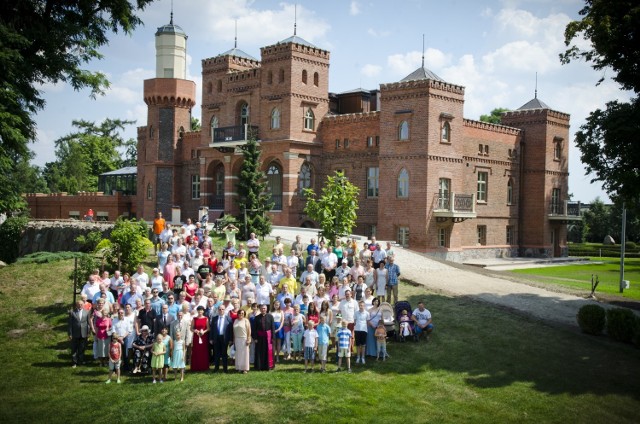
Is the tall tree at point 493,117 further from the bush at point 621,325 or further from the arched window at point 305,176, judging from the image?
the bush at point 621,325

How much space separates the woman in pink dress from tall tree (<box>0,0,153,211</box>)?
7.76 m

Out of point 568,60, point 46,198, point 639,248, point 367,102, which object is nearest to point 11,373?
point 568,60

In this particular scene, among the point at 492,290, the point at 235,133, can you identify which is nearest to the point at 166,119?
the point at 235,133

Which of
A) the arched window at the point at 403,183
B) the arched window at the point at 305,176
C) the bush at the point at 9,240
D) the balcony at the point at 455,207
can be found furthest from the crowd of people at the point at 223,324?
the arched window at the point at 305,176

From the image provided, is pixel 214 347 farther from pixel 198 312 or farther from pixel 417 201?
pixel 417 201

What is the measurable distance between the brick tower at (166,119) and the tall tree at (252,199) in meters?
14.7

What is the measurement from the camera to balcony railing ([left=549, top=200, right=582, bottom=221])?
44.7 metres

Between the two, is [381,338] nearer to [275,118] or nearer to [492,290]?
[492,290]

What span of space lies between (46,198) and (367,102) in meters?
32.8

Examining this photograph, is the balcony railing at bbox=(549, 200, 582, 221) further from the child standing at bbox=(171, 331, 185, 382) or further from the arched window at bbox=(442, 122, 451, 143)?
the child standing at bbox=(171, 331, 185, 382)

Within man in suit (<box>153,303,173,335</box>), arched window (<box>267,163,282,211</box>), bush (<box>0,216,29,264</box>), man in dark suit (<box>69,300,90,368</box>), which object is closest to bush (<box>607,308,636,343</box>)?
man in suit (<box>153,303,173,335</box>)

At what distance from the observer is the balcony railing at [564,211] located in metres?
44.7

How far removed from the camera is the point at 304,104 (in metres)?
39.8

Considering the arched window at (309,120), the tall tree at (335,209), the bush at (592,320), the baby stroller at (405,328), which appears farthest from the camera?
the arched window at (309,120)
